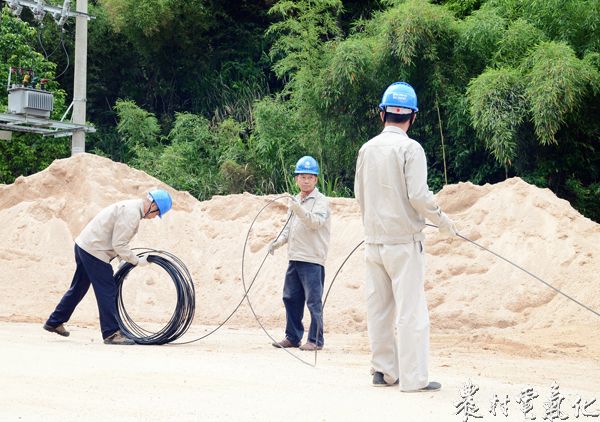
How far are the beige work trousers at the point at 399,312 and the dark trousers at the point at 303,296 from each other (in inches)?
85.8

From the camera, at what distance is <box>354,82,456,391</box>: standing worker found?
230 inches

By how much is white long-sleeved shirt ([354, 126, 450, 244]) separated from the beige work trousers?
101 millimetres

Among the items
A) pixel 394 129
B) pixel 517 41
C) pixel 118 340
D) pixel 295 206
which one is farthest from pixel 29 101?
pixel 394 129

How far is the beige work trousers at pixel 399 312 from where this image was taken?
582 centimetres

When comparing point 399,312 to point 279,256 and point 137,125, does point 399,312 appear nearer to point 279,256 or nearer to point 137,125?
point 279,256

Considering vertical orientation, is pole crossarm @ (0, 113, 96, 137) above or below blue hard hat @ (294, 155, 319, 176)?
above

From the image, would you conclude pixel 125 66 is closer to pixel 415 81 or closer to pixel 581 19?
pixel 415 81

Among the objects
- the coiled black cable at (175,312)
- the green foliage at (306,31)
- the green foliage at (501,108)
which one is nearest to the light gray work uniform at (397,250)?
the coiled black cable at (175,312)

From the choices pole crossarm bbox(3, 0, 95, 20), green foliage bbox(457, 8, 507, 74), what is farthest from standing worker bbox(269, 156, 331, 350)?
pole crossarm bbox(3, 0, 95, 20)

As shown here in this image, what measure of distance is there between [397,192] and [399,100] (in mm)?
616

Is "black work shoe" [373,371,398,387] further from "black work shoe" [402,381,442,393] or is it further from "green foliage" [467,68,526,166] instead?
"green foliage" [467,68,526,166]

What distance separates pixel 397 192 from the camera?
234 inches

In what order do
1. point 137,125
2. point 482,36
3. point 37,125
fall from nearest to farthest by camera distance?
point 482,36 < point 37,125 < point 137,125

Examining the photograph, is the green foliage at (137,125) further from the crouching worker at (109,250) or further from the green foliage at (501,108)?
the crouching worker at (109,250)
